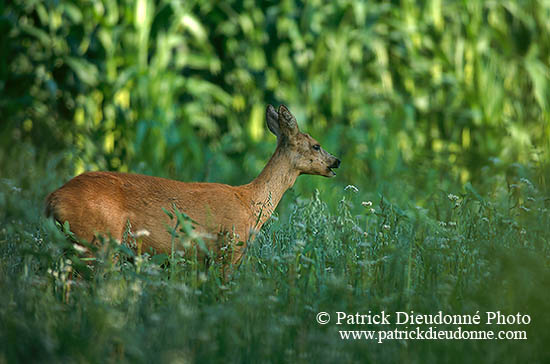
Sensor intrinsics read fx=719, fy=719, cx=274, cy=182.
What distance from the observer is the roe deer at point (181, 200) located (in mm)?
3818

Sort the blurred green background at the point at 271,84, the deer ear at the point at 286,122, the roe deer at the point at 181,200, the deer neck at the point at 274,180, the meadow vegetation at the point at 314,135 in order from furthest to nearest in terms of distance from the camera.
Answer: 1. the blurred green background at the point at 271,84
2. the deer ear at the point at 286,122
3. the deer neck at the point at 274,180
4. the roe deer at the point at 181,200
5. the meadow vegetation at the point at 314,135

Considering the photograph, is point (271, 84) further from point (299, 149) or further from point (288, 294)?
point (288, 294)

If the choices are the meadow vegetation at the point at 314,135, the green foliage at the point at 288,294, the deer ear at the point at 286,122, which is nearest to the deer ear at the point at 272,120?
the deer ear at the point at 286,122

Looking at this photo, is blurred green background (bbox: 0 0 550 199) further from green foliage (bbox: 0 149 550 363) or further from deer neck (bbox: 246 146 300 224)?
green foliage (bbox: 0 149 550 363)

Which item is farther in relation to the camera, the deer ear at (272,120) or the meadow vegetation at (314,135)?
the deer ear at (272,120)

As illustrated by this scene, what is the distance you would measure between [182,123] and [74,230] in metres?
3.52

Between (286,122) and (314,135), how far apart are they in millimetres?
2362

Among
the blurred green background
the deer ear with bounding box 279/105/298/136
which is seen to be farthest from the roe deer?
the blurred green background

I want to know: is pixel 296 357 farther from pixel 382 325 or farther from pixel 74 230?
pixel 74 230

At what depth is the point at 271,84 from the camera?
7.78 m

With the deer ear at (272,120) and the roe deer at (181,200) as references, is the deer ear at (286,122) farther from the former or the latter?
the deer ear at (272,120)

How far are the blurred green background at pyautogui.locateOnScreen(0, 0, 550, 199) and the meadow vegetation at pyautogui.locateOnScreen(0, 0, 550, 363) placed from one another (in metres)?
0.02

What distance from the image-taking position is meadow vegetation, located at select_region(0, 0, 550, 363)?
3.19m

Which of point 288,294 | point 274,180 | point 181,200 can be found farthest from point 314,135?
point 288,294
